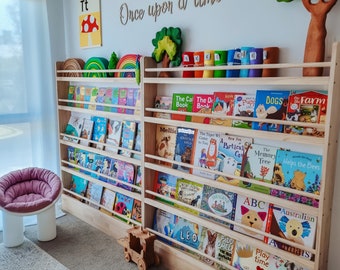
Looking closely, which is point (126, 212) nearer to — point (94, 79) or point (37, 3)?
point (94, 79)

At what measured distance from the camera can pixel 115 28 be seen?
2.50 m

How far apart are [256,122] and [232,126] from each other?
151 mm

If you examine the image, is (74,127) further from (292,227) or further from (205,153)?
(292,227)

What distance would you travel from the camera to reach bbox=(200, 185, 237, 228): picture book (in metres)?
1.84

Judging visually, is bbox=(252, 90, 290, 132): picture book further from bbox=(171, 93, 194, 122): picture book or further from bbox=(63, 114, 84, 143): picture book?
bbox=(63, 114, 84, 143): picture book

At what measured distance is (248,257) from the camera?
1.76m

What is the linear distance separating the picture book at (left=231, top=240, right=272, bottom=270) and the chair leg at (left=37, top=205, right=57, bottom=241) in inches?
57.8

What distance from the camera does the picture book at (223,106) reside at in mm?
1794

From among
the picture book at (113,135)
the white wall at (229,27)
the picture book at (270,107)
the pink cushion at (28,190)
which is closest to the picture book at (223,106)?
the picture book at (270,107)

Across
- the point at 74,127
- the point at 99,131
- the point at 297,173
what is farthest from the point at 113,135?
the point at 297,173

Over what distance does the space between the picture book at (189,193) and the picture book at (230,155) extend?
19 cm

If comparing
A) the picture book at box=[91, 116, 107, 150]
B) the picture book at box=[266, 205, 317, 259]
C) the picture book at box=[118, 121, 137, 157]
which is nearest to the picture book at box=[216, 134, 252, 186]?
the picture book at box=[266, 205, 317, 259]

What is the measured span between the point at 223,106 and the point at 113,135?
1085mm

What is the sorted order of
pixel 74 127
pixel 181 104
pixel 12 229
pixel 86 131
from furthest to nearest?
1. pixel 74 127
2. pixel 86 131
3. pixel 12 229
4. pixel 181 104
